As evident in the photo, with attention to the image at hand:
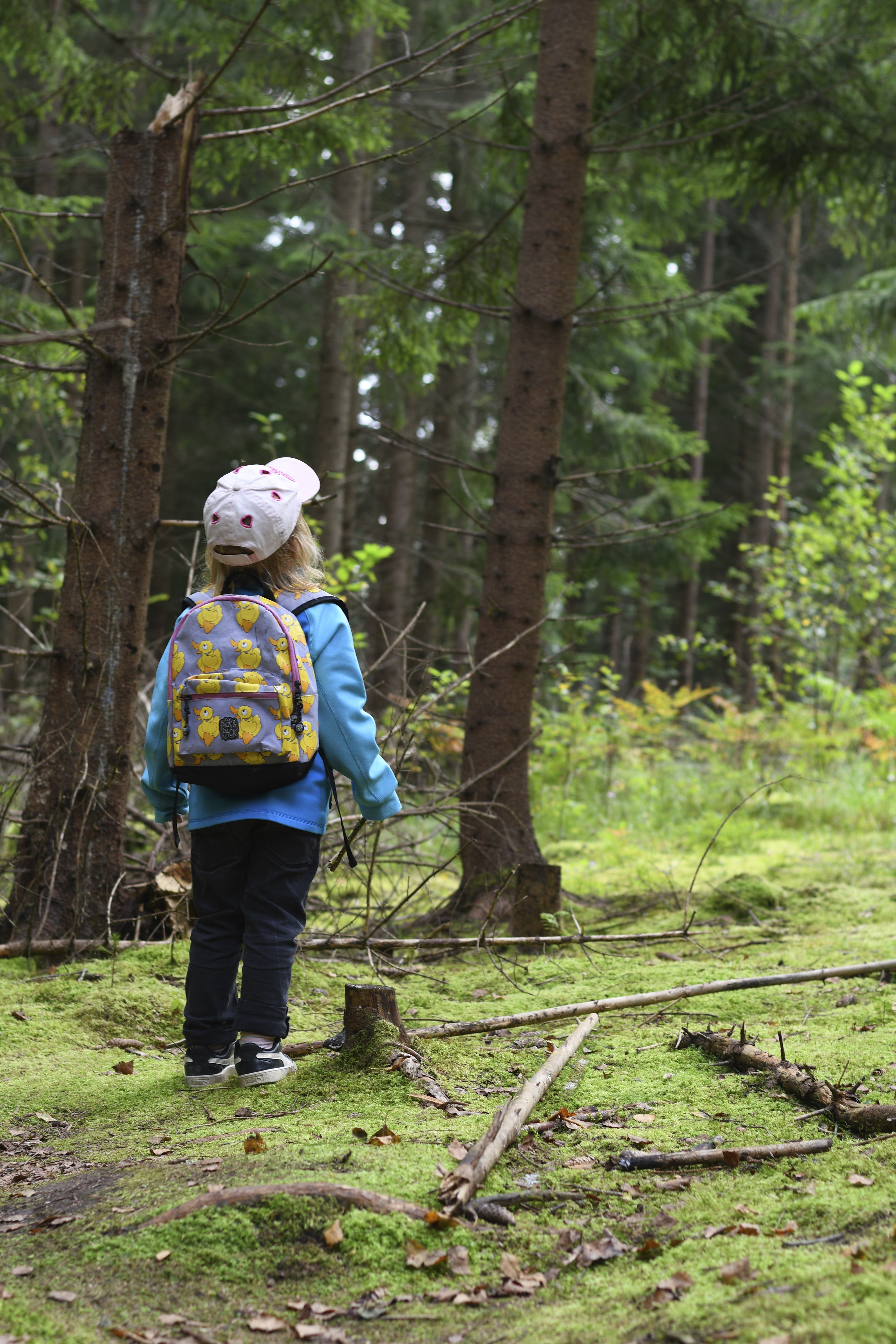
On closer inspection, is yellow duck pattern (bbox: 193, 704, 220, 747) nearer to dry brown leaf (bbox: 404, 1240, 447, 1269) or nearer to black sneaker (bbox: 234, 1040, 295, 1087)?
black sneaker (bbox: 234, 1040, 295, 1087)

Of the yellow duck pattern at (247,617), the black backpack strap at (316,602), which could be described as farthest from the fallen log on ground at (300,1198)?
the black backpack strap at (316,602)

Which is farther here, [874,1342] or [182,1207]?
[182,1207]

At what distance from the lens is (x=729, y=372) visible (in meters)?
24.1

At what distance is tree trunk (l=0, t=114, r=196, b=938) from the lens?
430cm

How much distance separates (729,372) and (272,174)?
11.5m

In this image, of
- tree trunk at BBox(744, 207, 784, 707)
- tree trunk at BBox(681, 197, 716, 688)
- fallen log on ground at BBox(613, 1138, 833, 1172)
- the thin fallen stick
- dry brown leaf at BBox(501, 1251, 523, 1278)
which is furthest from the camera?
tree trunk at BBox(744, 207, 784, 707)

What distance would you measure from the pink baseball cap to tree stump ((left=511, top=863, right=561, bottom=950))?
2.42 m

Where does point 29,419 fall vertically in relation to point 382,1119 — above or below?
above

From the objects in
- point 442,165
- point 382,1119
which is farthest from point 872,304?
point 382,1119

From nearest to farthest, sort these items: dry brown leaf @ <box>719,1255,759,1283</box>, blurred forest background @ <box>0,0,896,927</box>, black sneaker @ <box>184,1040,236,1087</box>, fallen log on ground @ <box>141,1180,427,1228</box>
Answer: dry brown leaf @ <box>719,1255,759,1283</box> < fallen log on ground @ <box>141,1180,427,1228</box> < black sneaker @ <box>184,1040,236,1087</box> < blurred forest background @ <box>0,0,896,927</box>

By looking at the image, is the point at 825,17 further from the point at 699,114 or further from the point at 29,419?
the point at 29,419

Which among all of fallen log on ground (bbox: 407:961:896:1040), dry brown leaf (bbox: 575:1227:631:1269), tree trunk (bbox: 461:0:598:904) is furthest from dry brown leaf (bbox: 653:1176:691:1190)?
tree trunk (bbox: 461:0:598:904)

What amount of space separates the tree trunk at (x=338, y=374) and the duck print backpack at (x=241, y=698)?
7197 mm

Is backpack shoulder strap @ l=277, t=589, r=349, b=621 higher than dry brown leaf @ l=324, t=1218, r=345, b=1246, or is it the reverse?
backpack shoulder strap @ l=277, t=589, r=349, b=621
